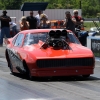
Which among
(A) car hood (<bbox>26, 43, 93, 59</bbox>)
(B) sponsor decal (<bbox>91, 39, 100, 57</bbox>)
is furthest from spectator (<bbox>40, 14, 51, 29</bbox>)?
(A) car hood (<bbox>26, 43, 93, 59</bbox>)

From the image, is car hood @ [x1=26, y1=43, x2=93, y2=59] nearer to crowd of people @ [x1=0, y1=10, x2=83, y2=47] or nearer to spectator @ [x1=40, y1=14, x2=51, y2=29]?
crowd of people @ [x1=0, y1=10, x2=83, y2=47]

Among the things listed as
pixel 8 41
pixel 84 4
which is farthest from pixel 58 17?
pixel 8 41

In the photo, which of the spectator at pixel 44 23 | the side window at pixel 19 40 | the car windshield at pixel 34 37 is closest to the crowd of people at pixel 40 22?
the spectator at pixel 44 23

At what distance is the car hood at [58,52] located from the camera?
43.7 feet

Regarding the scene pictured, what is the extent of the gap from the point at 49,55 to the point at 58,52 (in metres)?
0.38

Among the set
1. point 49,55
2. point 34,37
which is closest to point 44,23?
point 34,37

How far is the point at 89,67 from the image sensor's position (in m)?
13.5

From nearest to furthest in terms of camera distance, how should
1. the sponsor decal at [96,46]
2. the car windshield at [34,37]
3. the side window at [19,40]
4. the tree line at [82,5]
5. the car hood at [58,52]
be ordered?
the car hood at [58,52] < the car windshield at [34,37] < the side window at [19,40] < the sponsor decal at [96,46] < the tree line at [82,5]

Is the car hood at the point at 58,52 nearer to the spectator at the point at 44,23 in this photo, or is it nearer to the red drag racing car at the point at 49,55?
the red drag racing car at the point at 49,55

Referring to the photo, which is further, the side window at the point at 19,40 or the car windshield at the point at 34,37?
the side window at the point at 19,40

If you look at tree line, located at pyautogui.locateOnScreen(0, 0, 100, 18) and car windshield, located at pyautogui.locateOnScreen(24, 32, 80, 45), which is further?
tree line, located at pyautogui.locateOnScreen(0, 0, 100, 18)

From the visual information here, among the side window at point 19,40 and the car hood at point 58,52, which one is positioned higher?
the side window at point 19,40

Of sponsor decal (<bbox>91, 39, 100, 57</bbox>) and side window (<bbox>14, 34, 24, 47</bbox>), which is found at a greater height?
side window (<bbox>14, 34, 24, 47</bbox>)

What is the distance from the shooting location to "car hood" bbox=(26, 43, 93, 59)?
524 inches
